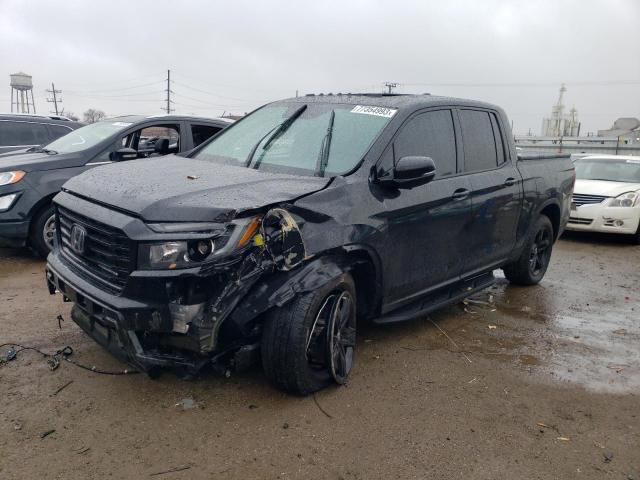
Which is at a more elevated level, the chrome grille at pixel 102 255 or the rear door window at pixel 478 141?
the rear door window at pixel 478 141

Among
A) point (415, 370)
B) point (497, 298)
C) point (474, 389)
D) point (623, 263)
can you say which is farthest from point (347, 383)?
point (623, 263)

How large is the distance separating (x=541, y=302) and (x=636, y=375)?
1769mm

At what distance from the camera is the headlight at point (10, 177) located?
5.93 m

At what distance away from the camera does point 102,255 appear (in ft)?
10.0

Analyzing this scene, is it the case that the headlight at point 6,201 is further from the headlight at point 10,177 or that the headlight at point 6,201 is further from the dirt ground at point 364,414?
the dirt ground at point 364,414

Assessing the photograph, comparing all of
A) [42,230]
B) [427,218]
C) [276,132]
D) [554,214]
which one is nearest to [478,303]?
[554,214]

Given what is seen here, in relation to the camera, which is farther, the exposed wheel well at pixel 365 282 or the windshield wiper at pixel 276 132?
the windshield wiper at pixel 276 132

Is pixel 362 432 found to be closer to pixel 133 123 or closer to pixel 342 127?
pixel 342 127

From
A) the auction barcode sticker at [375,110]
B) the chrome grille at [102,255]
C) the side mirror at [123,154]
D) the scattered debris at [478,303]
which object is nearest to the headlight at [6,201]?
the side mirror at [123,154]

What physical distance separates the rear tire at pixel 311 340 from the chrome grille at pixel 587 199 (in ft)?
24.3

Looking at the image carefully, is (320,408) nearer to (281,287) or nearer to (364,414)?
(364,414)

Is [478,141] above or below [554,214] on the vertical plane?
above

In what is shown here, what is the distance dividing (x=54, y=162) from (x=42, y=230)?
0.79m

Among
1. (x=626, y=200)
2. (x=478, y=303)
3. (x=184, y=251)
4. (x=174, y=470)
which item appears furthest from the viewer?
(x=626, y=200)
